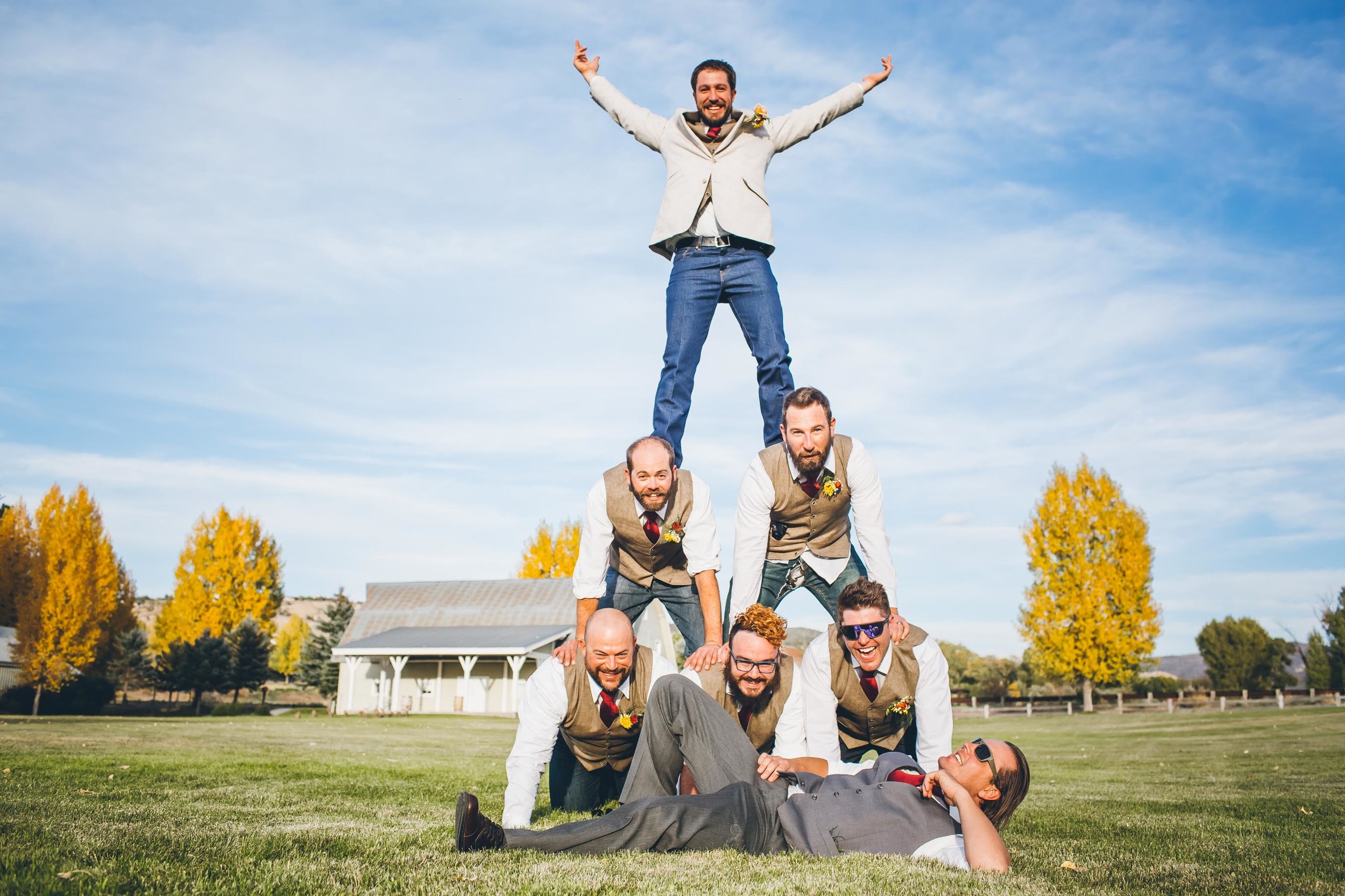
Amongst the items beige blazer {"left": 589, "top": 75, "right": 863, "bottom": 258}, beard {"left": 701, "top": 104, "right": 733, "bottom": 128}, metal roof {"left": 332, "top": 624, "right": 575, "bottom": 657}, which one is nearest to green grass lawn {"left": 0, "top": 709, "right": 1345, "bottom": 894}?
beige blazer {"left": 589, "top": 75, "right": 863, "bottom": 258}

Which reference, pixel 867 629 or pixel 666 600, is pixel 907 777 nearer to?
pixel 867 629

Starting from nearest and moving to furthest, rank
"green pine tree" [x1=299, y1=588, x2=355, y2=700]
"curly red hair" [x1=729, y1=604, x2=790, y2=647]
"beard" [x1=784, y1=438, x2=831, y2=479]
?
"curly red hair" [x1=729, y1=604, x2=790, y2=647] < "beard" [x1=784, y1=438, x2=831, y2=479] < "green pine tree" [x1=299, y1=588, x2=355, y2=700]

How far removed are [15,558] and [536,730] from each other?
44.5 m

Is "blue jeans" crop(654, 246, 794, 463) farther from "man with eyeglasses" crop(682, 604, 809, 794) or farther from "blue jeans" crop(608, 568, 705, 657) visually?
"man with eyeglasses" crop(682, 604, 809, 794)

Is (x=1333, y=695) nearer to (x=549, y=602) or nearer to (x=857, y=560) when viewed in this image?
(x=549, y=602)

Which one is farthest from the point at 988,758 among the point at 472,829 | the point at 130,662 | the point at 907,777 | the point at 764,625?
the point at 130,662

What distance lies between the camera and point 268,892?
3.08m

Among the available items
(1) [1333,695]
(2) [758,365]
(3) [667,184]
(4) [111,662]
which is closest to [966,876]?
(2) [758,365]

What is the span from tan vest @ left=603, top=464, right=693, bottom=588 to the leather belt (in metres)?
1.71

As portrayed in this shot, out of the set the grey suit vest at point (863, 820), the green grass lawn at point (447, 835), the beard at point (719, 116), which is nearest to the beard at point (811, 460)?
the grey suit vest at point (863, 820)

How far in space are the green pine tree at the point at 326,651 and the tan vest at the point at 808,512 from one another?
4472cm

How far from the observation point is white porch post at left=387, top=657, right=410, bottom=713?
35.2 metres

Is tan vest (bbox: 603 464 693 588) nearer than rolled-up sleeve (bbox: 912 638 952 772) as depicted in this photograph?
No

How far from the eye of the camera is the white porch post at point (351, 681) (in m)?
37.8
